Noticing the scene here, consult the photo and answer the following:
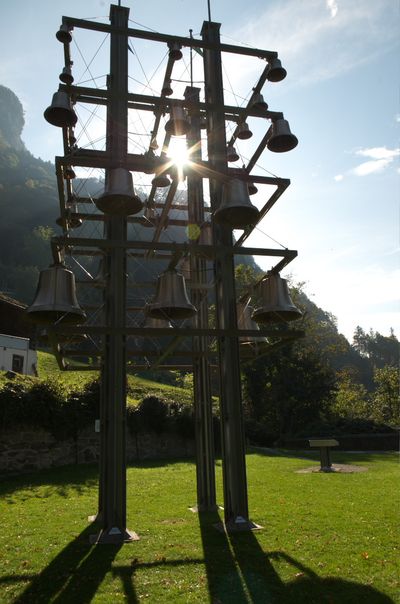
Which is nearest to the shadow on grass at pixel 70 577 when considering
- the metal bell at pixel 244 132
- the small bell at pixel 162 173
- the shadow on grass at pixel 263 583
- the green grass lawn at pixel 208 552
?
the green grass lawn at pixel 208 552

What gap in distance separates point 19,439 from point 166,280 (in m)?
11.6

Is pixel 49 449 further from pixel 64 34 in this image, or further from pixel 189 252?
pixel 64 34

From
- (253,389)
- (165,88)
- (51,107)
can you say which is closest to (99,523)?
(51,107)

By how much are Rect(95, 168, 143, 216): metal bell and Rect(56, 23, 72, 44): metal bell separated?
143 inches

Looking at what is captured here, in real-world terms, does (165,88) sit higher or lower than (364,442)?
higher

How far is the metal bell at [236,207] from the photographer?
294 inches

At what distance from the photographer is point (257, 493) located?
11367 mm

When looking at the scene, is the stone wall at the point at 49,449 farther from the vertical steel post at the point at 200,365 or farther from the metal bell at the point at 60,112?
the metal bell at the point at 60,112

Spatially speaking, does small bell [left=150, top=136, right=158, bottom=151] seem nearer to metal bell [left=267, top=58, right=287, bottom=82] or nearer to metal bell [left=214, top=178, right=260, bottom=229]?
metal bell [left=267, top=58, right=287, bottom=82]

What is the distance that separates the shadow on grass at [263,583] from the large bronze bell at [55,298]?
13.1 feet

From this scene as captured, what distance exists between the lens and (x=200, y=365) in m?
10.3

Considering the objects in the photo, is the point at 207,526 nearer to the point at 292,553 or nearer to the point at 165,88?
the point at 292,553

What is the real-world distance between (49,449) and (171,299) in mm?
12260

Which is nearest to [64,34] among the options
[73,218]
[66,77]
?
[66,77]
